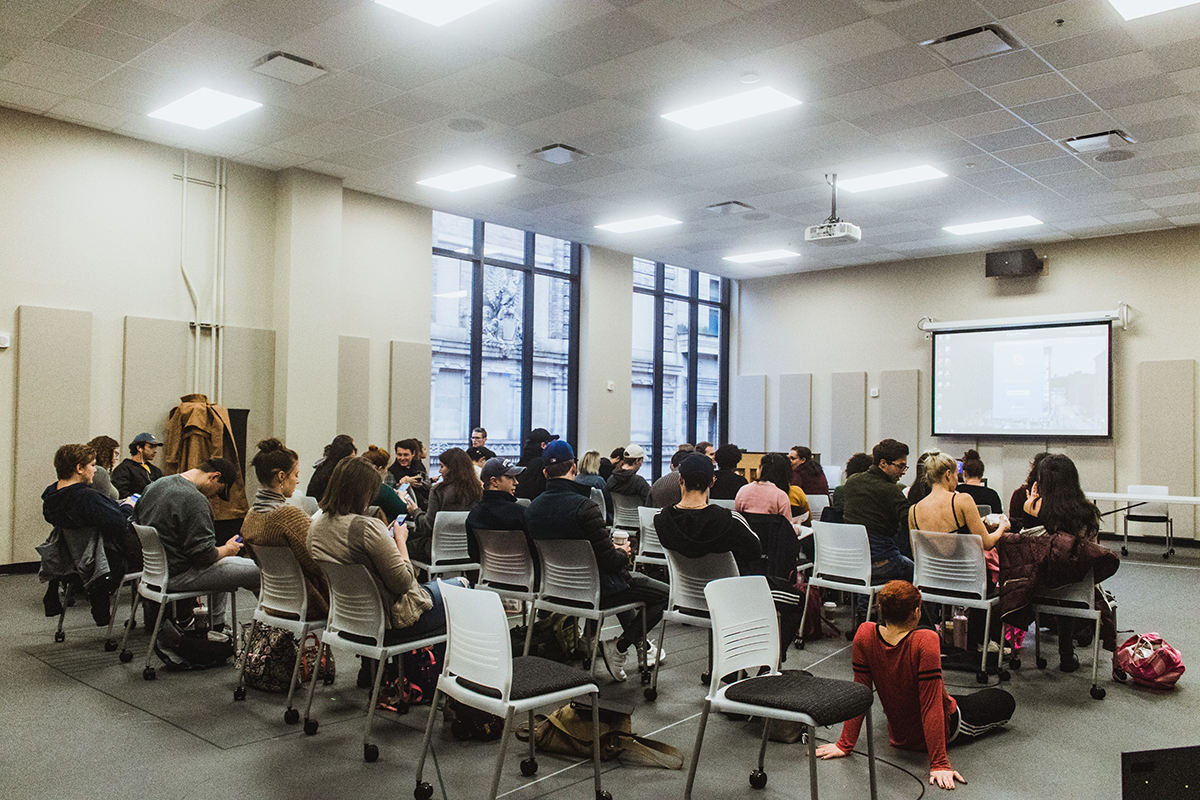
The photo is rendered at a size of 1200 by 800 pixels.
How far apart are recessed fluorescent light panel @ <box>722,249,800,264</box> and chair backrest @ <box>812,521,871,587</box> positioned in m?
7.47

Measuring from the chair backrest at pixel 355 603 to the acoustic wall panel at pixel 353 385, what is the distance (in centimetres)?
577

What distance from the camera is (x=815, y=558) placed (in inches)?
227

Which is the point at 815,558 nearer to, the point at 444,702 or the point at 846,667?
the point at 846,667

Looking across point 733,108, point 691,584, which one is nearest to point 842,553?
point 691,584

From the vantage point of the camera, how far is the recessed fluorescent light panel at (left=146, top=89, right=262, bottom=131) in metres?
6.86

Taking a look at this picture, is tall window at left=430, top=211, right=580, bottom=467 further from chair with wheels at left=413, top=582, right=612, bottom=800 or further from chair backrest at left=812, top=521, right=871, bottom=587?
chair with wheels at left=413, top=582, right=612, bottom=800

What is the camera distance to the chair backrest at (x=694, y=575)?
4254mm

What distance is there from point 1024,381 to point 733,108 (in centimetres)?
701

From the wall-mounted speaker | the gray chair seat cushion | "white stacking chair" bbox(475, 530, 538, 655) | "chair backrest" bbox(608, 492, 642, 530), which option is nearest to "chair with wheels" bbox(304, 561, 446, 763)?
"white stacking chair" bbox(475, 530, 538, 655)

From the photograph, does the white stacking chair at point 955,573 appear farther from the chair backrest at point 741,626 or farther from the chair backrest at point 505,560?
the chair backrest at point 505,560

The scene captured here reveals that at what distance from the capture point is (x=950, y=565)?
4.99 meters

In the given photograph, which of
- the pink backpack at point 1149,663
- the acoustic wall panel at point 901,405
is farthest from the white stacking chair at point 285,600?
the acoustic wall panel at point 901,405

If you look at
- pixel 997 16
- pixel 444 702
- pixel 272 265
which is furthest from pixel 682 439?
pixel 444 702

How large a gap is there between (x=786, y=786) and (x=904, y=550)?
2.84m
